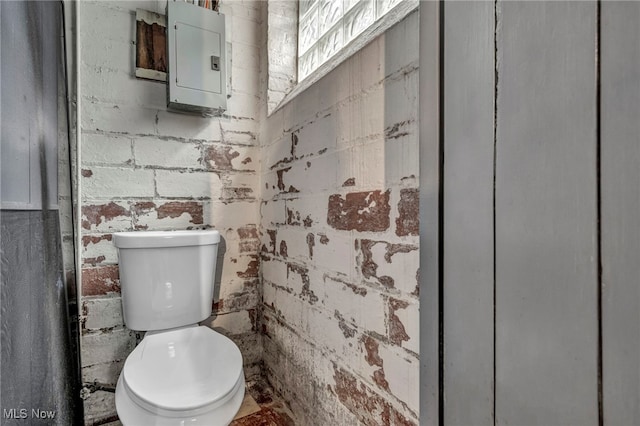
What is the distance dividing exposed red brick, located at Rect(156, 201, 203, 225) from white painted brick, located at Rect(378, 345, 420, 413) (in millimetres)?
1067

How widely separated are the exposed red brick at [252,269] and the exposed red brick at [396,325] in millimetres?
987

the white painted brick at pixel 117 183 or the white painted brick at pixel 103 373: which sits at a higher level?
the white painted brick at pixel 117 183

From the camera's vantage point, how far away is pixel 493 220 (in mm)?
434

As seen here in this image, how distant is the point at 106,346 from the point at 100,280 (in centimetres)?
28

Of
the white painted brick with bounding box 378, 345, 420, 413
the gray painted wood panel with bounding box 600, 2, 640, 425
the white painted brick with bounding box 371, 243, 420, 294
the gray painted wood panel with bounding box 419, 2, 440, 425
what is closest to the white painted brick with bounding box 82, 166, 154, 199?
the white painted brick with bounding box 371, 243, 420, 294

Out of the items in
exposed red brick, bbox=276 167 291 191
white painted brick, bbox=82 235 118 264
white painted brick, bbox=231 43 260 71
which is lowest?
white painted brick, bbox=82 235 118 264

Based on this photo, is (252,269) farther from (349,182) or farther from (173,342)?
(349,182)

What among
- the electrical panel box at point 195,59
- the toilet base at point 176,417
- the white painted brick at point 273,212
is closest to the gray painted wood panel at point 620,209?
the toilet base at point 176,417

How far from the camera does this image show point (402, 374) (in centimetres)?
84

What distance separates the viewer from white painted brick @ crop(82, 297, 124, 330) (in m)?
1.42

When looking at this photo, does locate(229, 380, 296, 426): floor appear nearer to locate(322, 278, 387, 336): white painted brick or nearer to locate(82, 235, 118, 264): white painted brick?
locate(322, 278, 387, 336): white painted brick

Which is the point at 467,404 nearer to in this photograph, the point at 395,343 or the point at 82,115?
the point at 395,343

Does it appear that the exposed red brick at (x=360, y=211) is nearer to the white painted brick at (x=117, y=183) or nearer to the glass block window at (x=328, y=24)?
the glass block window at (x=328, y=24)

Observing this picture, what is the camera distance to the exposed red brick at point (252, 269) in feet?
5.60
